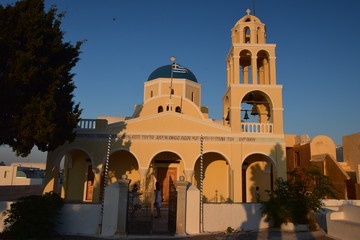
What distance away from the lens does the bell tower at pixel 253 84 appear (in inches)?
639

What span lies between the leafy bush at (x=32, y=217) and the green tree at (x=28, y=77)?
2112 millimetres

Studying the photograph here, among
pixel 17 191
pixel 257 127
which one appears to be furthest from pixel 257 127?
pixel 17 191

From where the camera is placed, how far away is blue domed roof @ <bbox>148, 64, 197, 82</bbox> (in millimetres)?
21719

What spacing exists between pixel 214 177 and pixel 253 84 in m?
5.56

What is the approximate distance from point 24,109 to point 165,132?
22.6 ft

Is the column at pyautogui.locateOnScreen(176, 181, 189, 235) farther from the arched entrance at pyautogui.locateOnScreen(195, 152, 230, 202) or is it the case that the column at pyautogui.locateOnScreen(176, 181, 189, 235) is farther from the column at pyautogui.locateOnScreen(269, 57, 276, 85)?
the column at pyautogui.locateOnScreen(269, 57, 276, 85)

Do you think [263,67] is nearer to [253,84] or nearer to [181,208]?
[253,84]

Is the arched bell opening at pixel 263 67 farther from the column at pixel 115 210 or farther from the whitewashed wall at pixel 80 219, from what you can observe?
the whitewashed wall at pixel 80 219

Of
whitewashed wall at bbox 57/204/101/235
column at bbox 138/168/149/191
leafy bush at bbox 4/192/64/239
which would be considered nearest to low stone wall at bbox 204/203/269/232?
whitewashed wall at bbox 57/204/101/235

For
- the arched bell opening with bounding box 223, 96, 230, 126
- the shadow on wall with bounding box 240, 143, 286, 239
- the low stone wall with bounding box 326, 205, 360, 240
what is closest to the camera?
the low stone wall with bounding box 326, 205, 360, 240

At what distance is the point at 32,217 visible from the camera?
9633 millimetres

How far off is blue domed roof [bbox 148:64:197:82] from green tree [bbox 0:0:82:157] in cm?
1042

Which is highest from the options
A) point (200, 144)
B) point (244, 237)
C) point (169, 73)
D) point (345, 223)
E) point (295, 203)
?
point (169, 73)

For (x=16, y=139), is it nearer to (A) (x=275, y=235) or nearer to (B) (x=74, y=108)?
(B) (x=74, y=108)
